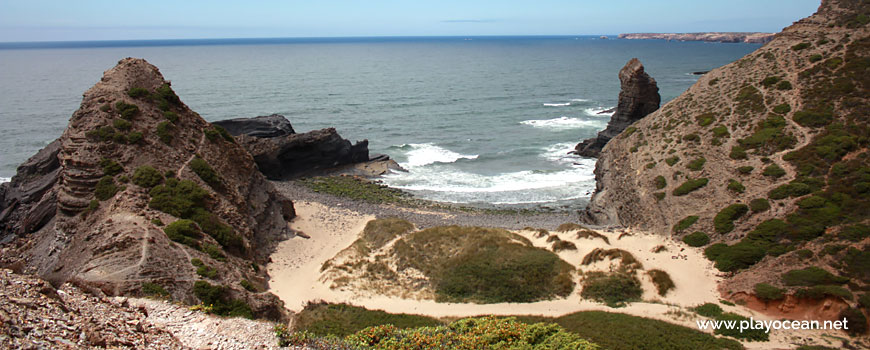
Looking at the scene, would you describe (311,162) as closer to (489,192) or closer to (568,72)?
(489,192)

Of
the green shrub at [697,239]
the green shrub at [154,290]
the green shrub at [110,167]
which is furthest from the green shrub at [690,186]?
the green shrub at [110,167]

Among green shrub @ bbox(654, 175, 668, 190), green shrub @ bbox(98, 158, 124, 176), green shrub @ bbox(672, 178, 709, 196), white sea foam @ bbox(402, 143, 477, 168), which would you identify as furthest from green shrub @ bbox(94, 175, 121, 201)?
white sea foam @ bbox(402, 143, 477, 168)

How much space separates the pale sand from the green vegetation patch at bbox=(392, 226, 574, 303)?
2.30 feet

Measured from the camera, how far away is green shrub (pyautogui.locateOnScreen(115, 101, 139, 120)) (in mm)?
28455

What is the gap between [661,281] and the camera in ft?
75.2

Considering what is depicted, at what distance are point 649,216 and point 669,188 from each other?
267cm

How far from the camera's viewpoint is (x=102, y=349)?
10.9 meters

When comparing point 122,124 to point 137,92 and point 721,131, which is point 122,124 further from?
point 721,131

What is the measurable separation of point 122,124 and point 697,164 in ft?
114

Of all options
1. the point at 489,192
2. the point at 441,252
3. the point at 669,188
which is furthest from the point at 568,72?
the point at 441,252

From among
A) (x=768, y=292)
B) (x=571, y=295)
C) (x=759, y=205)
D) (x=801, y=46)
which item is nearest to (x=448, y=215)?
(x=571, y=295)

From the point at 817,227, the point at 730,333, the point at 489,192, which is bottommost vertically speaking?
the point at 489,192

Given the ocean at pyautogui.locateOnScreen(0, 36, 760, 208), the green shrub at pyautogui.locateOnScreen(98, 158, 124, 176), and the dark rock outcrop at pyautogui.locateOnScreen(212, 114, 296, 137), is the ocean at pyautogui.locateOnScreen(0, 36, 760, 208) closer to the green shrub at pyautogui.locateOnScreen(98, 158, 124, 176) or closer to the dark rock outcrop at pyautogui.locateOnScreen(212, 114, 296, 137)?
the dark rock outcrop at pyautogui.locateOnScreen(212, 114, 296, 137)

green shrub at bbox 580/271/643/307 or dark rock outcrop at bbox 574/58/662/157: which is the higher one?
dark rock outcrop at bbox 574/58/662/157
